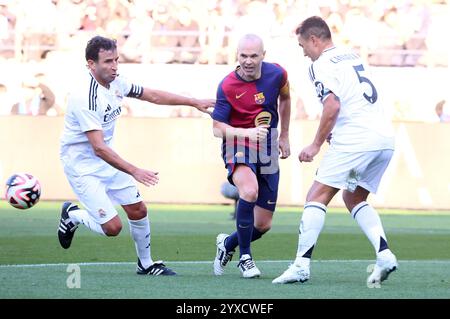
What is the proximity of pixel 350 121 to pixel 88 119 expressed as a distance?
232 centimetres

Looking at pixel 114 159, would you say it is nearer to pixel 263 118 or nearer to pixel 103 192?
pixel 103 192

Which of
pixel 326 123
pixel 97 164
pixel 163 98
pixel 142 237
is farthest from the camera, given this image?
pixel 163 98

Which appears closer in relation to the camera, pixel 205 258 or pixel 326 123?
pixel 326 123

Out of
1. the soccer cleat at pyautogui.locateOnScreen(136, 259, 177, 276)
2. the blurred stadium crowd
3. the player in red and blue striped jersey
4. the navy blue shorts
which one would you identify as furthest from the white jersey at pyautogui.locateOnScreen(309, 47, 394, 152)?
the blurred stadium crowd

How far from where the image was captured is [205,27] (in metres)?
23.1

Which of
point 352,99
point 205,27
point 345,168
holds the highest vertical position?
point 205,27

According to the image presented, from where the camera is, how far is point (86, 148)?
965 cm

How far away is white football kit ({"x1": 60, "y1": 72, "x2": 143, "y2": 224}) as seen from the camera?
942cm

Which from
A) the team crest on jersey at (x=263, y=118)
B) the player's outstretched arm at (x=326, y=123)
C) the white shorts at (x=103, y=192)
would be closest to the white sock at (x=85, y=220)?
the white shorts at (x=103, y=192)

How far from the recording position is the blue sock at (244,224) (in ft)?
30.2

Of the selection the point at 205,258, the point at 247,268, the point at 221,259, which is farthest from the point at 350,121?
the point at 205,258

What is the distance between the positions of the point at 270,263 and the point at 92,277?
237cm

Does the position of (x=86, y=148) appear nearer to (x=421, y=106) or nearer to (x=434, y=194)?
(x=434, y=194)
